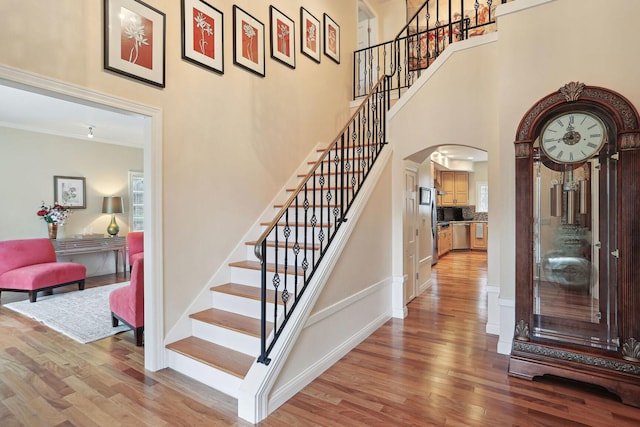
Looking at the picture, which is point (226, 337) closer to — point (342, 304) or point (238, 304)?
point (238, 304)

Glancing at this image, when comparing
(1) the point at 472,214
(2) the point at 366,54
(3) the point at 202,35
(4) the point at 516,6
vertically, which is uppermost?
(2) the point at 366,54

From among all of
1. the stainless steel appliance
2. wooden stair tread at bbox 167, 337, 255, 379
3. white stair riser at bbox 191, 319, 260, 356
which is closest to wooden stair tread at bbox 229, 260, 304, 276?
white stair riser at bbox 191, 319, 260, 356

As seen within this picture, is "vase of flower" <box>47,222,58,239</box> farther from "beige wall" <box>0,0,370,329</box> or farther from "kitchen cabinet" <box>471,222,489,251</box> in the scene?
"kitchen cabinet" <box>471,222,489,251</box>

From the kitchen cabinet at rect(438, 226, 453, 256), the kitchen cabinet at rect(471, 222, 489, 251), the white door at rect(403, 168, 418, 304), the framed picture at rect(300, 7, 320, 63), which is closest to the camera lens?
the white door at rect(403, 168, 418, 304)

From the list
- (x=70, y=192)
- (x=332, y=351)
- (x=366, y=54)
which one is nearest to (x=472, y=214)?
Answer: (x=366, y=54)

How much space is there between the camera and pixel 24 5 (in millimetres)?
1965

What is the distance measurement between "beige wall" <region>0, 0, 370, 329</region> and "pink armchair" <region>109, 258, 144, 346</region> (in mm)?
537

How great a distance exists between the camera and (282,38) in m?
4.03

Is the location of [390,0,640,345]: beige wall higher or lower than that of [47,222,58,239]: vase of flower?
higher

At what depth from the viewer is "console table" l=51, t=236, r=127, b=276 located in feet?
18.6

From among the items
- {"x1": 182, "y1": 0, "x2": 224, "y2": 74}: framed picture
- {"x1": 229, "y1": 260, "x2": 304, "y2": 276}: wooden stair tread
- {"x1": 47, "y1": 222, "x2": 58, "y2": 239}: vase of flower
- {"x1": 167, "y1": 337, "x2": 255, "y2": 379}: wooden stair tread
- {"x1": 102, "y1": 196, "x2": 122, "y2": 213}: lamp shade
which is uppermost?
{"x1": 182, "y1": 0, "x2": 224, "y2": 74}: framed picture

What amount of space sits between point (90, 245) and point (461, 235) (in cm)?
922

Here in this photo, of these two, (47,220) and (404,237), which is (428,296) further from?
(47,220)

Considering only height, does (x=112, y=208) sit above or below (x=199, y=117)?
below
